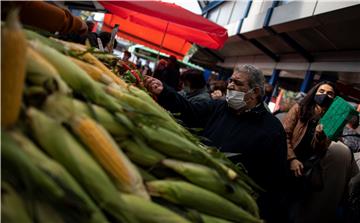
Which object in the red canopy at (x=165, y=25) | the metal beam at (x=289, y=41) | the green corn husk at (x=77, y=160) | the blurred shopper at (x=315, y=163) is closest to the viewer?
the green corn husk at (x=77, y=160)

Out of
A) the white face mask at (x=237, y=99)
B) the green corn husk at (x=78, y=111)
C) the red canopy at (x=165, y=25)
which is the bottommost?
the green corn husk at (x=78, y=111)

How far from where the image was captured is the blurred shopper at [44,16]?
4.67ft

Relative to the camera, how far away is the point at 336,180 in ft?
11.5

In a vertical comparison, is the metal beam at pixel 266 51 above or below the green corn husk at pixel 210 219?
above

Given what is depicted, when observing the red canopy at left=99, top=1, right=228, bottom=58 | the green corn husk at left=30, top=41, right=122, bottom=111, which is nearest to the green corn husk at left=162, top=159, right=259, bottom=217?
the green corn husk at left=30, top=41, right=122, bottom=111

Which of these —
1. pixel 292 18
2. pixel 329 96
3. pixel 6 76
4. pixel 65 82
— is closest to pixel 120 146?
pixel 65 82

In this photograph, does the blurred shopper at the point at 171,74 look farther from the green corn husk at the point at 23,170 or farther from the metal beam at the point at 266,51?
the metal beam at the point at 266,51

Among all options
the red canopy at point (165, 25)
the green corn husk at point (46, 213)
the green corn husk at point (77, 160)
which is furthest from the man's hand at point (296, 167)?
the red canopy at point (165, 25)

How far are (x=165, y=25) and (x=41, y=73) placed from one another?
766 centimetres

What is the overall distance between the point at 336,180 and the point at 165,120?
2654 mm

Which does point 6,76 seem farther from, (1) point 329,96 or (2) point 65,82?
(1) point 329,96

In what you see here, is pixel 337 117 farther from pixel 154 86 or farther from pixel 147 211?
pixel 147 211

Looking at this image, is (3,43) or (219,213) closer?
(3,43)

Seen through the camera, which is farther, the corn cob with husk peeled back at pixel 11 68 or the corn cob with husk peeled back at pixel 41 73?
the corn cob with husk peeled back at pixel 41 73
